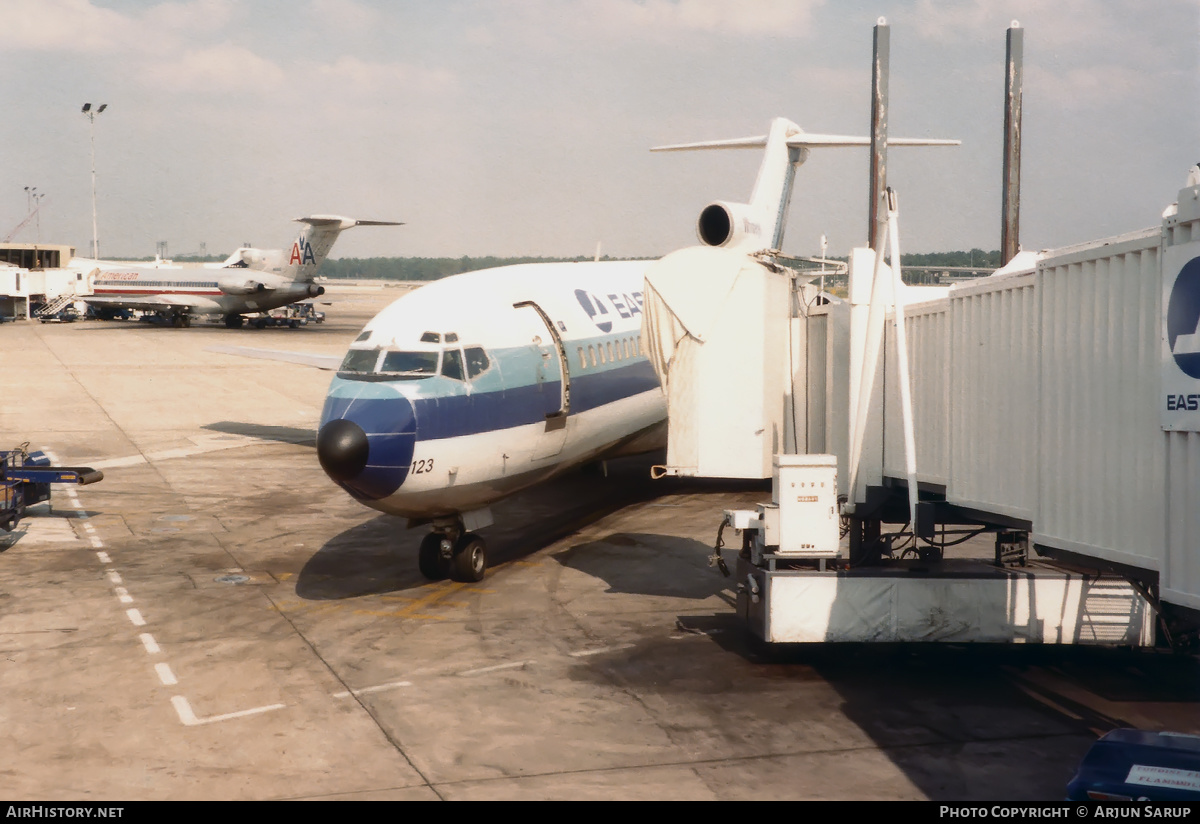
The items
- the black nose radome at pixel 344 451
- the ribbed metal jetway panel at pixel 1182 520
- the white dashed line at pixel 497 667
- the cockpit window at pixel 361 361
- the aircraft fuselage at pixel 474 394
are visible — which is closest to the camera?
the ribbed metal jetway panel at pixel 1182 520

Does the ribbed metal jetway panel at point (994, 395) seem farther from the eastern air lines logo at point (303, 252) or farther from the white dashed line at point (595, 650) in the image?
the eastern air lines logo at point (303, 252)

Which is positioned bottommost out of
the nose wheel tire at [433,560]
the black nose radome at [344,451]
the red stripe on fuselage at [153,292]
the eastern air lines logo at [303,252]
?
the nose wheel tire at [433,560]

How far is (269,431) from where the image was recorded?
117 ft

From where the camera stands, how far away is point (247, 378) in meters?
48.7

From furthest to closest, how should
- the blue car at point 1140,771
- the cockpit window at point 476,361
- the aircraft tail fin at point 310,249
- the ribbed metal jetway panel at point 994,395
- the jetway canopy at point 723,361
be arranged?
the aircraft tail fin at point 310,249
the cockpit window at point 476,361
the jetway canopy at point 723,361
the ribbed metal jetway panel at point 994,395
the blue car at point 1140,771

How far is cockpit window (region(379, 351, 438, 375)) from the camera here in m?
16.7

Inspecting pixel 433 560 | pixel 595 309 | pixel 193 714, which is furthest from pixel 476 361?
pixel 193 714

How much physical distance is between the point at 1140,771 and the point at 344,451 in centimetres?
1046

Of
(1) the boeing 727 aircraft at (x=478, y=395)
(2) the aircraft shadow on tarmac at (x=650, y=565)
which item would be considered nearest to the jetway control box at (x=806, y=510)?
(2) the aircraft shadow on tarmac at (x=650, y=565)

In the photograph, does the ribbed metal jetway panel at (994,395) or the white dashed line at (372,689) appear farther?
the white dashed line at (372,689)

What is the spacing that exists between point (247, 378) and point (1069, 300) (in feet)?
140

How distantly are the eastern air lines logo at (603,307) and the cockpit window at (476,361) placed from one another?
4.09m

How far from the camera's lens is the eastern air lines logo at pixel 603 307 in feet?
69.8

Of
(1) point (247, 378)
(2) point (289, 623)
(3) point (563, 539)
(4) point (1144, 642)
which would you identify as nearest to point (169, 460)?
(3) point (563, 539)
